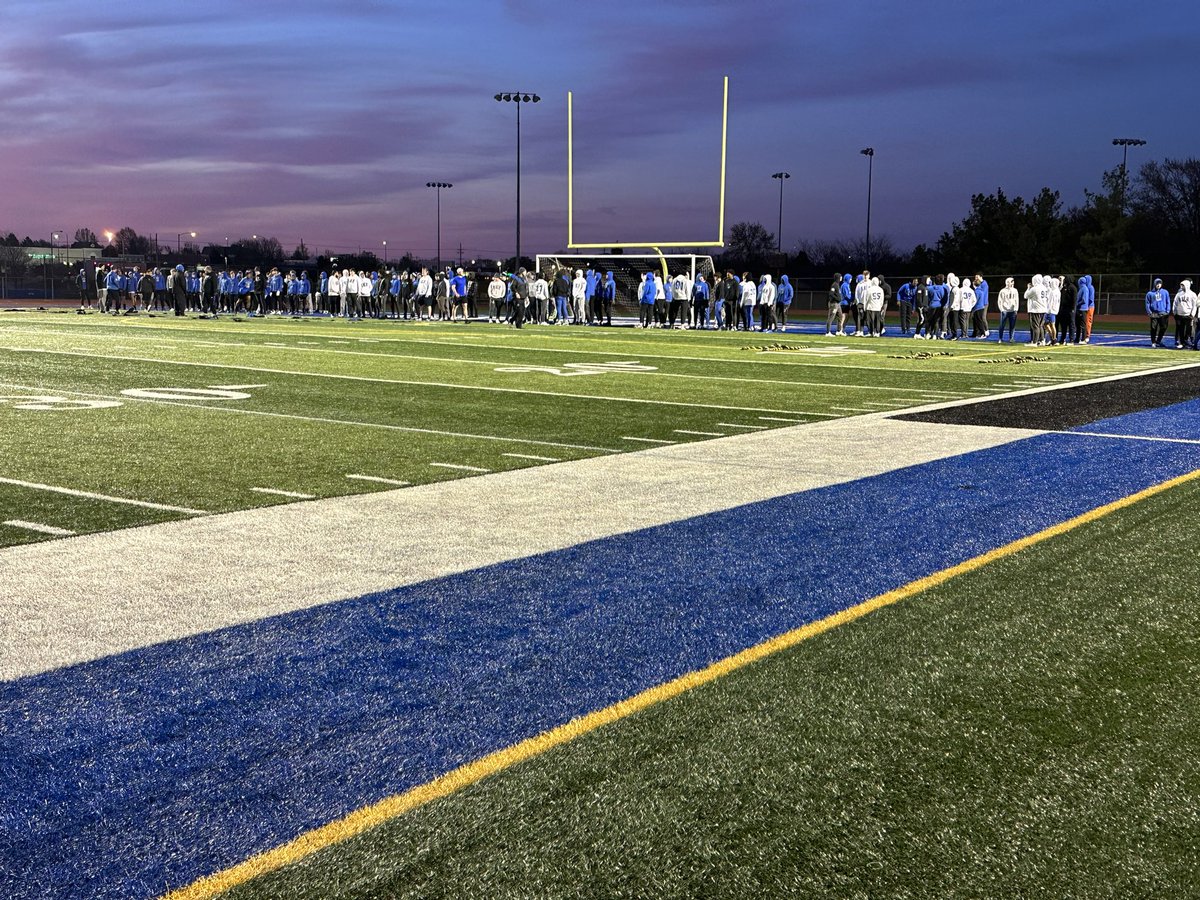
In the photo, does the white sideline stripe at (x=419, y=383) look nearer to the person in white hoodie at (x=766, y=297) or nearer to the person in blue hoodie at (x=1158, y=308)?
the person in blue hoodie at (x=1158, y=308)

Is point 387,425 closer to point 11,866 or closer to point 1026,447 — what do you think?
point 1026,447

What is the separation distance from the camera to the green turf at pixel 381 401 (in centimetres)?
755

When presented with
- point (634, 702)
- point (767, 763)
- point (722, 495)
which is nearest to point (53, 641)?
point (634, 702)

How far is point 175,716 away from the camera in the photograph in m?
3.43

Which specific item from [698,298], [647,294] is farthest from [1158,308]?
[647,294]

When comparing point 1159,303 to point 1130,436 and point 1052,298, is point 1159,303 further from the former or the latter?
point 1130,436

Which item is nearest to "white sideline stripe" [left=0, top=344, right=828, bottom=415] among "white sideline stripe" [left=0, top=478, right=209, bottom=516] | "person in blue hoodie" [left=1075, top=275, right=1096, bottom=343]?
"white sideline stripe" [left=0, top=478, right=209, bottom=516]

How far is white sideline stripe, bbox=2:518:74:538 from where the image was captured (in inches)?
229

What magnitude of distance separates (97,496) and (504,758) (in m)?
4.46

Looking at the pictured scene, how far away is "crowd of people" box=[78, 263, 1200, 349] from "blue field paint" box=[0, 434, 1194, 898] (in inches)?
762

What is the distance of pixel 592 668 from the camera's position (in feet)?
Result: 12.7

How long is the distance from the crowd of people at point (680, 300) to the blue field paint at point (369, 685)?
19350mm

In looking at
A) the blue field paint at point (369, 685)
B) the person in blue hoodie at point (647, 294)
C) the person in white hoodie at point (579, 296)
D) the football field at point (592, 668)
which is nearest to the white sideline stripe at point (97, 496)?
the football field at point (592, 668)

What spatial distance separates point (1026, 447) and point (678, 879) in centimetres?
731
